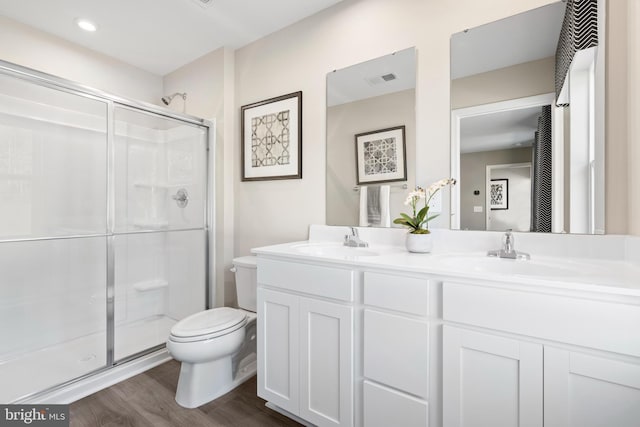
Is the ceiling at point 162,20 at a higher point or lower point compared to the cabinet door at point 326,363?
higher

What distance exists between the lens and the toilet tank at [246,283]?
6.81ft

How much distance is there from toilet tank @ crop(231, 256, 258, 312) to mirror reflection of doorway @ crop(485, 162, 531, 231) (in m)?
1.48

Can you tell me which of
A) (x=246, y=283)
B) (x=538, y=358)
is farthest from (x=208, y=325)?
(x=538, y=358)

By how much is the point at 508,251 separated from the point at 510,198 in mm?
282

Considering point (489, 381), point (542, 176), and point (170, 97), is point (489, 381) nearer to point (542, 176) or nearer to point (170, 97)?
point (542, 176)

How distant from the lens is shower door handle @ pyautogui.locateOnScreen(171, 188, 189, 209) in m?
2.49

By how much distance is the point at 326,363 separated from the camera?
133 centimetres

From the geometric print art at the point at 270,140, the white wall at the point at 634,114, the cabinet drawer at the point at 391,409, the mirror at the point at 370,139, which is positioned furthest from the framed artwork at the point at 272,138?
the white wall at the point at 634,114

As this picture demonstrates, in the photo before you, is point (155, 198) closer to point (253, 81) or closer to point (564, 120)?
point (253, 81)

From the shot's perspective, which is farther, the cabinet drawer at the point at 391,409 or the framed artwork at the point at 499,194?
the framed artwork at the point at 499,194

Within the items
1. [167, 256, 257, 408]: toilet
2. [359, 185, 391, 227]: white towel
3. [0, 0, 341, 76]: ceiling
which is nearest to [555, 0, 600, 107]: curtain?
[359, 185, 391, 227]: white towel

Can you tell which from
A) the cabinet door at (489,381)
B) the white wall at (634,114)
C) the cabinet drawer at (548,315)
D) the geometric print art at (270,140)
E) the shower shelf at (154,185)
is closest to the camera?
the cabinet drawer at (548,315)

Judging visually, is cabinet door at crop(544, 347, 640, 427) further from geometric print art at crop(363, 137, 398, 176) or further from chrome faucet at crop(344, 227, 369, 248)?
geometric print art at crop(363, 137, 398, 176)

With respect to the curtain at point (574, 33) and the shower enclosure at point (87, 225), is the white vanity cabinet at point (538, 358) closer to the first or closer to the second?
the curtain at point (574, 33)
